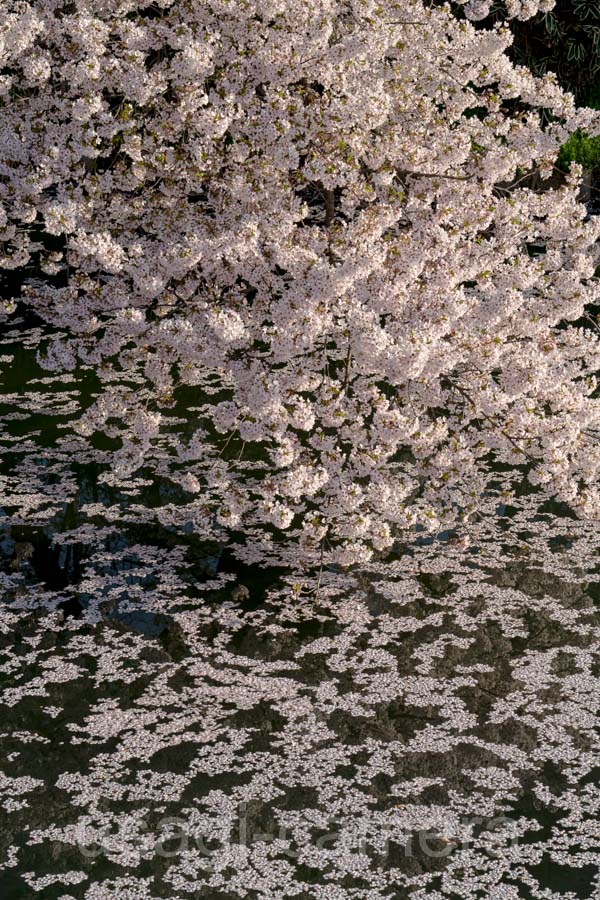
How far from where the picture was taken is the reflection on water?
6.47 m

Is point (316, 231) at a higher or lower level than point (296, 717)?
higher

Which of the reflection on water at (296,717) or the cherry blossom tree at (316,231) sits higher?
A: the cherry blossom tree at (316,231)

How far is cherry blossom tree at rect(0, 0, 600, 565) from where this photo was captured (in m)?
8.80

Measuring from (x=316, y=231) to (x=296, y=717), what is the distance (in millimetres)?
3298

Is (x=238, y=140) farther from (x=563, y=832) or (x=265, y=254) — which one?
(x=563, y=832)

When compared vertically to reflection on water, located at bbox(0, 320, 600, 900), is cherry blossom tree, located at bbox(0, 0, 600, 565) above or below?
above

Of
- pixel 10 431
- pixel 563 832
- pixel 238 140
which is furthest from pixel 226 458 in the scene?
pixel 563 832

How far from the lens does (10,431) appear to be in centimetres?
1264

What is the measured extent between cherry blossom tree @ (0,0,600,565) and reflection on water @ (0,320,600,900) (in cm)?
61

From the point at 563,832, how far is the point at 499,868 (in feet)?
1.60

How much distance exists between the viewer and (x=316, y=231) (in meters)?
8.88

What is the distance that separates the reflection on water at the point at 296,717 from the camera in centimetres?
647

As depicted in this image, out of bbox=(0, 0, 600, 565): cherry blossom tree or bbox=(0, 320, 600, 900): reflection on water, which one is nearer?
bbox=(0, 320, 600, 900): reflection on water

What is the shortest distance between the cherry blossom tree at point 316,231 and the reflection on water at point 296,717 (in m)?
0.61
